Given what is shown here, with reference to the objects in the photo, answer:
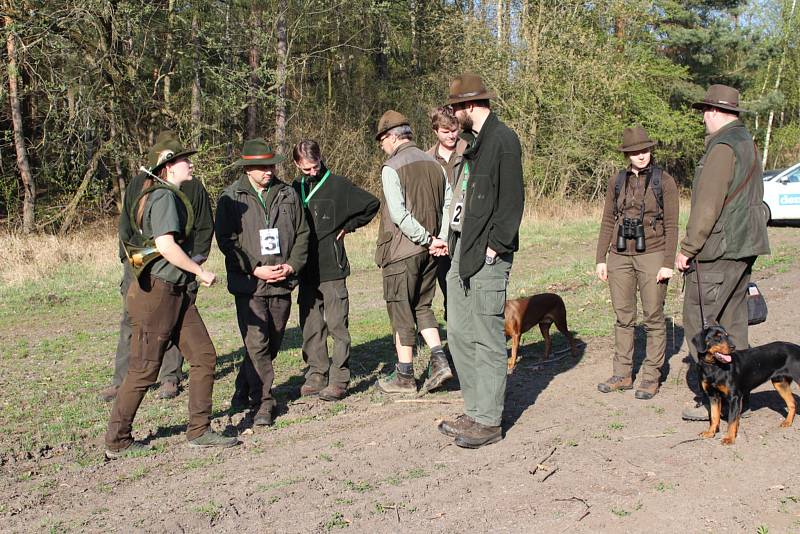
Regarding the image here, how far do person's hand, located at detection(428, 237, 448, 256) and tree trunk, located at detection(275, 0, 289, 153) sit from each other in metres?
13.6

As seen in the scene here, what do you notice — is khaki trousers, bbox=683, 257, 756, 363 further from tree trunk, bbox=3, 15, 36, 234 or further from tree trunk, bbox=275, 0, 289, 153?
tree trunk, bbox=3, 15, 36, 234

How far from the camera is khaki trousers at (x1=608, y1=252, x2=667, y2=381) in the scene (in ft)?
20.1

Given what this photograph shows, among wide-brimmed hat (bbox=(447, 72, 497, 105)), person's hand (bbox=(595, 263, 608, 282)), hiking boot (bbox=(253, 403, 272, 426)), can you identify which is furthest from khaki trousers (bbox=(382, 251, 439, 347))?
wide-brimmed hat (bbox=(447, 72, 497, 105))

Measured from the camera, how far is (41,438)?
18.7 ft

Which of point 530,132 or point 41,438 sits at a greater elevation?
point 530,132

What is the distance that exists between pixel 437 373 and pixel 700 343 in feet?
7.14

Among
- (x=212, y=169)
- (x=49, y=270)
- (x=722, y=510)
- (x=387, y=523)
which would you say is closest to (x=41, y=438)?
(x=387, y=523)

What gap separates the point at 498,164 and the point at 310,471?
2270mm

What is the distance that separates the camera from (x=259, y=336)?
20.0 ft

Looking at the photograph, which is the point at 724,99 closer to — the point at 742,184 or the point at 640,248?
the point at 742,184

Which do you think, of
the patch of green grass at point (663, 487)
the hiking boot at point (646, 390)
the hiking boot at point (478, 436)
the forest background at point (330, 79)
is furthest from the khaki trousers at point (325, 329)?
the forest background at point (330, 79)

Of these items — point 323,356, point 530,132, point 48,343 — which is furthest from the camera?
point 530,132

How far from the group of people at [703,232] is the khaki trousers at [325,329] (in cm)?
225

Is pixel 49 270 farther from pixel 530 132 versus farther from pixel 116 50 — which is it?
pixel 530 132
